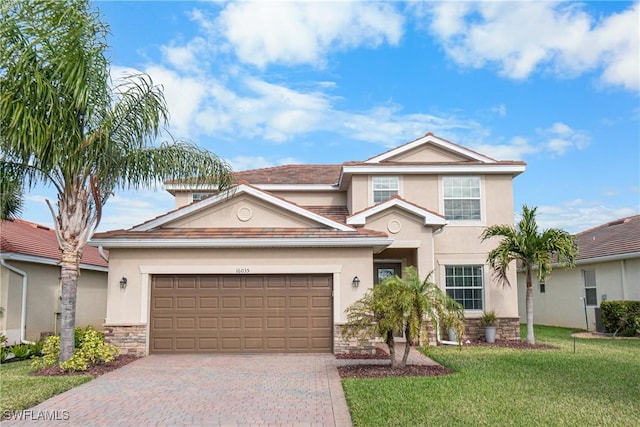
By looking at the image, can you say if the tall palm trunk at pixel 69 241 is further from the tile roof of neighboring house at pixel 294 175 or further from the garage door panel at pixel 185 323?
the tile roof of neighboring house at pixel 294 175

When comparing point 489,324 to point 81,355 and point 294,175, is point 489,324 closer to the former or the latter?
point 294,175

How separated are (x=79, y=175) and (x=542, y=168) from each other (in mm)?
15316

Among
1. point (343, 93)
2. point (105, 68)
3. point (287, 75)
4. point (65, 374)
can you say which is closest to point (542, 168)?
point (343, 93)

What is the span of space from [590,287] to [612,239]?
2181 millimetres

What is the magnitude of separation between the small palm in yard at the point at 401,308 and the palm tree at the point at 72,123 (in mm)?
5226

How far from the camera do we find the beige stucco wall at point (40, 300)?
47.8ft

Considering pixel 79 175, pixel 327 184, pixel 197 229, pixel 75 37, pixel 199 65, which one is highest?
pixel 199 65

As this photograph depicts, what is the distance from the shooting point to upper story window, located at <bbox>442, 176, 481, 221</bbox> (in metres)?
17.8

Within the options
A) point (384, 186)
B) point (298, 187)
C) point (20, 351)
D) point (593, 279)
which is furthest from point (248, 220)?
point (593, 279)

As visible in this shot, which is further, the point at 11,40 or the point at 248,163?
the point at 248,163

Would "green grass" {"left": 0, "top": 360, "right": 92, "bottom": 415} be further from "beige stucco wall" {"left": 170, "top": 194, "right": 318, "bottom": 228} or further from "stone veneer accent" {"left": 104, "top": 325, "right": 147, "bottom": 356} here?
"beige stucco wall" {"left": 170, "top": 194, "right": 318, "bottom": 228}

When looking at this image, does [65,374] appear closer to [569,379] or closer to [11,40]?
[11,40]

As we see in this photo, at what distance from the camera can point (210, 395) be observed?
28.9 ft

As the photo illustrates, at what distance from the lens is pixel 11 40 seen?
1034 cm
